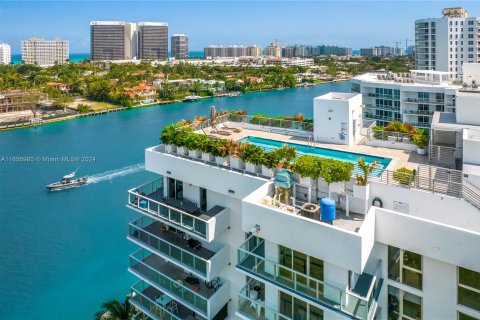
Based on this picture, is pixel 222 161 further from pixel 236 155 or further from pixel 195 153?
pixel 195 153

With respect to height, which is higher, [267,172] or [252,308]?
[267,172]

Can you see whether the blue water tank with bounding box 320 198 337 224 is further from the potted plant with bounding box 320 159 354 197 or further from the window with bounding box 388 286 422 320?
the window with bounding box 388 286 422 320

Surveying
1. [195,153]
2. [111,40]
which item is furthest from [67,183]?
[111,40]

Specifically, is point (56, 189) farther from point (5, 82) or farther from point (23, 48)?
point (23, 48)

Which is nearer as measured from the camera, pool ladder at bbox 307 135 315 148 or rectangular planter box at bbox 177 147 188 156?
rectangular planter box at bbox 177 147 188 156

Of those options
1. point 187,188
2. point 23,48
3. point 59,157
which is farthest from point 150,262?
point 23,48

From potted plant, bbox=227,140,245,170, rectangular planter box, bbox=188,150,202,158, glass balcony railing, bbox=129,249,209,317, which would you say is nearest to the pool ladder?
potted plant, bbox=227,140,245,170
